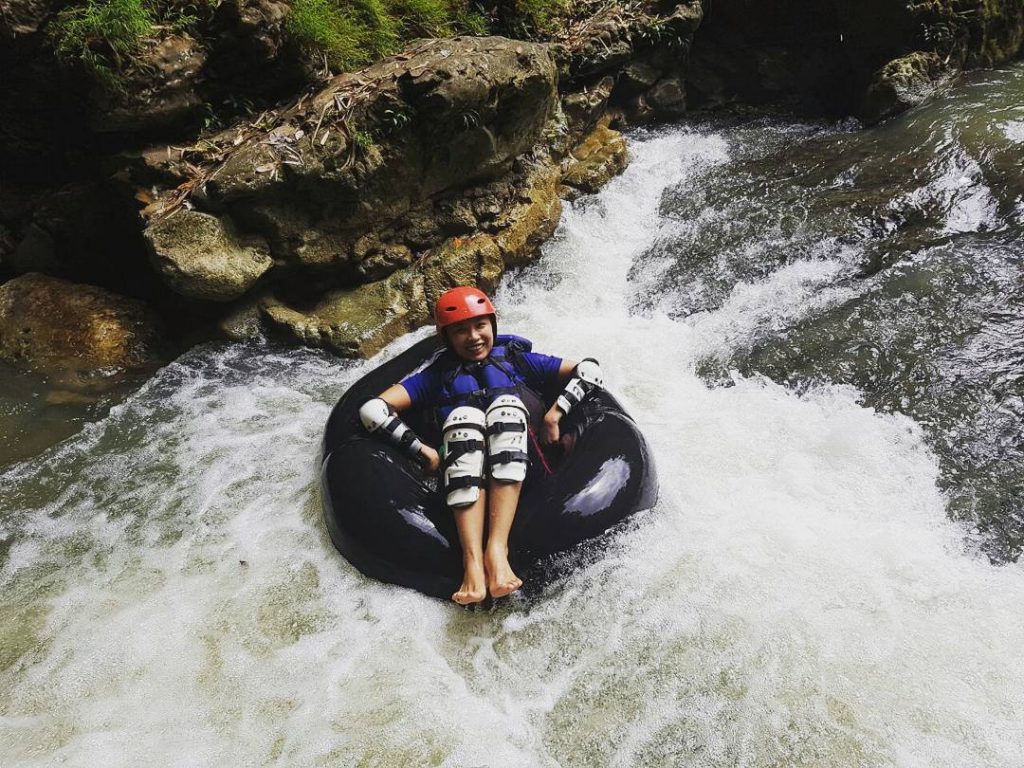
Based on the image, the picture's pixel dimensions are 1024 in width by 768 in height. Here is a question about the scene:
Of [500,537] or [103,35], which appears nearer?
[500,537]

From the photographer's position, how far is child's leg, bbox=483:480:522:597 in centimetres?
279

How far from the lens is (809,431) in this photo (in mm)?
3848

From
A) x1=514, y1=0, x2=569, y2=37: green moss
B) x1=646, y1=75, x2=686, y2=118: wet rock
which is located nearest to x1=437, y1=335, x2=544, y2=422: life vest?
x1=514, y1=0, x2=569, y2=37: green moss

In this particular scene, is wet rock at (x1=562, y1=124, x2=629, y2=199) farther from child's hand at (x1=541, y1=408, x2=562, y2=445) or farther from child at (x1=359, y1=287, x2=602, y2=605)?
child's hand at (x1=541, y1=408, x2=562, y2=445)

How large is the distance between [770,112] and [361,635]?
808 cm

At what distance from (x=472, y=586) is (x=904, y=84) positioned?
7.44 m

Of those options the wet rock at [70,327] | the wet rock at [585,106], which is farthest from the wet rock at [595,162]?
the wet rock at [70,327]

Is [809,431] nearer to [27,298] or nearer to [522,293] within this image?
[522,293]

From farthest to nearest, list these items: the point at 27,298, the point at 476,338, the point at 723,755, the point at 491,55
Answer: the point at 491,55 → the point at 27,298 → the point at 476,338 → the point at 723,755

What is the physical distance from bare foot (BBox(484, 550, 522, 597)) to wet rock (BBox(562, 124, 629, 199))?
15.5ft

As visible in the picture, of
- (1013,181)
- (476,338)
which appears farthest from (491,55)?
(1013,181)

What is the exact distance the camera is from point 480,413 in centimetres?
338

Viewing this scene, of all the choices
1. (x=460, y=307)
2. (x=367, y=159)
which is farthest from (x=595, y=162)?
(x=460, y=307)

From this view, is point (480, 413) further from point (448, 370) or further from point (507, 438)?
point (448, 370)
